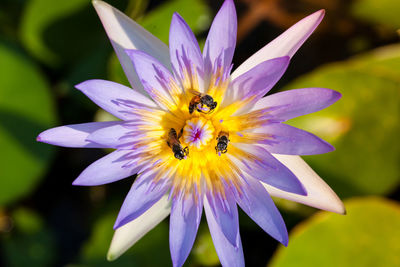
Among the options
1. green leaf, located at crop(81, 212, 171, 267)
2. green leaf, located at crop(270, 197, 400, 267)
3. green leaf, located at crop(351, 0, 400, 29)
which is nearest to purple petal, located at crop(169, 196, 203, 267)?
green leaf, located at crop(270, 197, 400, 267)

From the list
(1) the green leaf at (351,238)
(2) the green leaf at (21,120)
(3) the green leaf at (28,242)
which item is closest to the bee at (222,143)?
(1) the green leaf at (351,238)

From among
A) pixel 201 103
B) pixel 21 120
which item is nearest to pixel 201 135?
pixel 201 103

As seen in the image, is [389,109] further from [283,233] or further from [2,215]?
[2,215]

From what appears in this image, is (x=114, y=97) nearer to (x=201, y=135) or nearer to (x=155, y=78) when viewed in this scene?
(x=155, y=78)

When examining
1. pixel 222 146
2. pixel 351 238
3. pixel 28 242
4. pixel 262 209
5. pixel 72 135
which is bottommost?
pixel 351 238

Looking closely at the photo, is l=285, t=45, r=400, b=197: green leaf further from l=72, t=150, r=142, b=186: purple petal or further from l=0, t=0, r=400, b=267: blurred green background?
l=72, t=150, r=142, b=186: purple petal

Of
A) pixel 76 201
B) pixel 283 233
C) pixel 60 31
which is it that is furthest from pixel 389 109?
pixel 76 201
